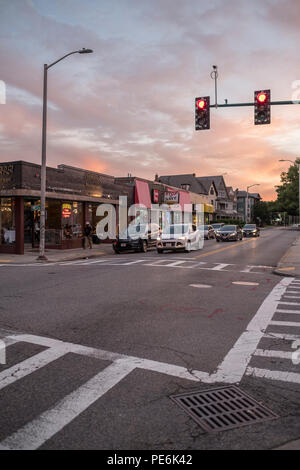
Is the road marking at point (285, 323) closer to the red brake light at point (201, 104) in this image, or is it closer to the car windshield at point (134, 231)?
the red brake light at point (201, 104)

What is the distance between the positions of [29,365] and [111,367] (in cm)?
107

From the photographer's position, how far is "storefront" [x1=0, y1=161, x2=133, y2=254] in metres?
23.3

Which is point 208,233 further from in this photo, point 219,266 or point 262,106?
point 262,106

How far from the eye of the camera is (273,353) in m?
5.61

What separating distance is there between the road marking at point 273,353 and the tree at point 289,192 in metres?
96.0

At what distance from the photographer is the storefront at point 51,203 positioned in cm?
2331

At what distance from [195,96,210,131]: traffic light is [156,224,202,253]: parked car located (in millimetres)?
8788

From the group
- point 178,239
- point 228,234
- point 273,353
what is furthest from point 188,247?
point 273,353

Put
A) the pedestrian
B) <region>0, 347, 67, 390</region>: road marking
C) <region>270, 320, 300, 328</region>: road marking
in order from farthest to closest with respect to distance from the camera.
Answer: the pedestrian
<region>270, 320, 300, 328</region>: road marking
<region>0, 347, 67, 390</region>: road marking
